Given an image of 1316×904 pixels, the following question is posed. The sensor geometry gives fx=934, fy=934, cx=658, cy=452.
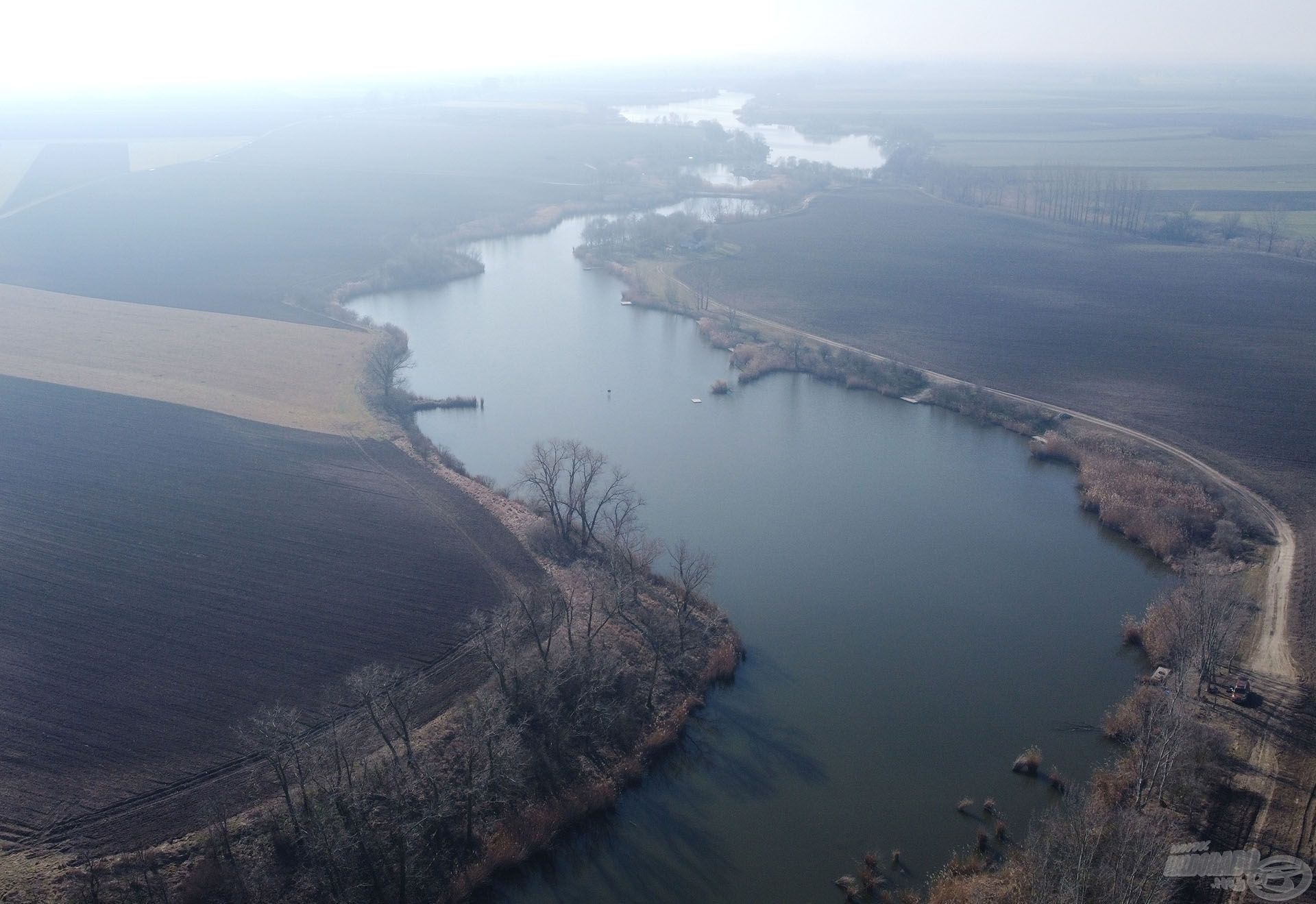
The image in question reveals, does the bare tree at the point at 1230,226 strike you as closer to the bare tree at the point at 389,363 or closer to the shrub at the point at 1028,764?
the bare tree at the point at 389,363

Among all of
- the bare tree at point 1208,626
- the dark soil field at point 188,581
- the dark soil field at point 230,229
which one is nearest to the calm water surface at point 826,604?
the bare tree at point 1208,626

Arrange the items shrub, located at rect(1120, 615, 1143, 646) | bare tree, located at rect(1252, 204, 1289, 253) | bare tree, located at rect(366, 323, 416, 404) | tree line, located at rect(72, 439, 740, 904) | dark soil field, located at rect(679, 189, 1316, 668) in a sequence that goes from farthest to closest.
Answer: bare tree, located at rect(1252, 204, 1289, 253) < bare tree, located at rect(366, 323, 416, 404) < dark soil field, located at rect(679, 189, 1316, 668) < shrub, located at rect(1120, 615, 1143, 646) < tree line, located at rect(72, 439, 740, 904)

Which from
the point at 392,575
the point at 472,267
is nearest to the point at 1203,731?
the point at 392,575

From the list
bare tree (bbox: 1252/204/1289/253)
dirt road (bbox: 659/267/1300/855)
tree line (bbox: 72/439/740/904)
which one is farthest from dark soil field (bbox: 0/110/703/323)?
bare tree (bbox: 1252/204/1289/253)

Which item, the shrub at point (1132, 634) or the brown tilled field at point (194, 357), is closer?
the shrub at point (1132, 634)

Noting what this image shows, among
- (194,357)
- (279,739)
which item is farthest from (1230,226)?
(279,739)

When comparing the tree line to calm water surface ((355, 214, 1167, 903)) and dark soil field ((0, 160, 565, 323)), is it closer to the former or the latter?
calm water surface ((355, 214, 1167, 903))
